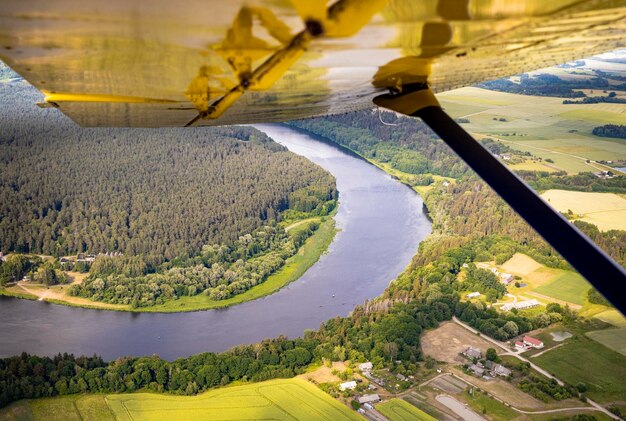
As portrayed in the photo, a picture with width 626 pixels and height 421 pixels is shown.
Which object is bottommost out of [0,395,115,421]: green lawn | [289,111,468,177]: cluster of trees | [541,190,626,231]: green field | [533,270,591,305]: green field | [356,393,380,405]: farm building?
[0,395,115,421]: green lawn

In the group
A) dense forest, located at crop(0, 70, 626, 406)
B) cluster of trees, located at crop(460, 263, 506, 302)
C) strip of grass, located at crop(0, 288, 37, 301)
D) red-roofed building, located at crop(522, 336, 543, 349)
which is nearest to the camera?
dense forest, located at crop(0, 70, 626, 406)

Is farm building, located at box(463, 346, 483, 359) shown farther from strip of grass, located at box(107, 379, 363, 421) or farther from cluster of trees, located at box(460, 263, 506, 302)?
strip of grass, located at box(107, 379, 363, 421)

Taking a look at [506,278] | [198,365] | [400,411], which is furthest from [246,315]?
[506,278]

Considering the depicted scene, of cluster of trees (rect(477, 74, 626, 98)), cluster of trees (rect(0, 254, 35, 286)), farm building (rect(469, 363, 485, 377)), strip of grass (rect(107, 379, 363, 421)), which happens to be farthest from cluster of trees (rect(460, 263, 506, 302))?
cluster of trees (rect(477, 74, 626, 98))

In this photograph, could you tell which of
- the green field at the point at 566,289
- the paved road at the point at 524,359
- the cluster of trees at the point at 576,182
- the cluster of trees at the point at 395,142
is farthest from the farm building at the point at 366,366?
the cluster of trees at the point at 395,142

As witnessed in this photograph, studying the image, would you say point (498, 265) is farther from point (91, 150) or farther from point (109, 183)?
point (91, 150)

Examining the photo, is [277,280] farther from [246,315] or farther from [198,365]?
[198,365]

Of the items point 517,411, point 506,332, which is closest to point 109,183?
point 506,332
